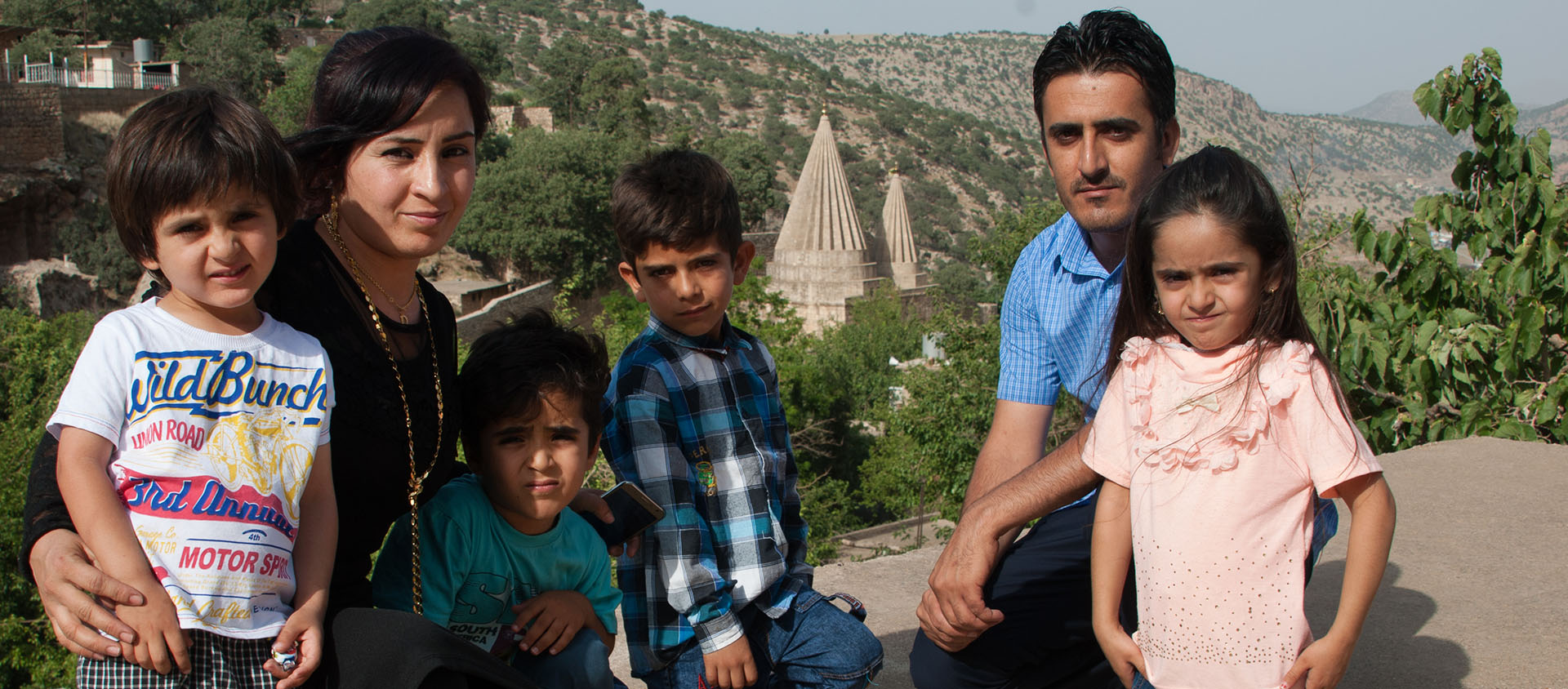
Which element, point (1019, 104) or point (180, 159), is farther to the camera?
point (1019, 104)

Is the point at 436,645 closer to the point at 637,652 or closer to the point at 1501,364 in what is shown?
the point at 637,652

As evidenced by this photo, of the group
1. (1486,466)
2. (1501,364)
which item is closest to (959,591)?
(1486,466)

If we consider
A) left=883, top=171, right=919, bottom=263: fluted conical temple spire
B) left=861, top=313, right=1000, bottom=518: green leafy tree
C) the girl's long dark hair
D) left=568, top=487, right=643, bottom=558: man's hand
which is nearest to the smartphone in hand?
left=568, top=487, right=643, bottom=558: man's hand

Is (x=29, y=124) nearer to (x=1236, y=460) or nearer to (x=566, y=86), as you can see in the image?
(x=566, y=86)

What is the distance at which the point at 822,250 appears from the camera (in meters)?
29.9

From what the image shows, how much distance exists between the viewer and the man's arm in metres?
1.99

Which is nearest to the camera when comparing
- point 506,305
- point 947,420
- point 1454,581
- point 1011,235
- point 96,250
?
point 1454,581

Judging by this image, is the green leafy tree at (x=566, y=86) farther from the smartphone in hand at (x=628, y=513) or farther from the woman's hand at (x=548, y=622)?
the woman's hand at (x=548, y=622)

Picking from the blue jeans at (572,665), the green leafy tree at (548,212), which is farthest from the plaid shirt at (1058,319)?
the green leafy tree at (548,212)

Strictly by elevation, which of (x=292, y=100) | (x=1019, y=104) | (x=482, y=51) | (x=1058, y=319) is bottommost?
(x=1058, y=319)

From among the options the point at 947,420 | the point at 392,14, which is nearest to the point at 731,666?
the point at 947,420

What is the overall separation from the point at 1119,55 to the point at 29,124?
83.4 feet

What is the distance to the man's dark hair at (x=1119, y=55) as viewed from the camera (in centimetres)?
223

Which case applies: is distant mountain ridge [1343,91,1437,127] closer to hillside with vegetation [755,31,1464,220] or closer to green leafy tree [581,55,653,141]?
hillside with vegetation [755,31,1464,220]
